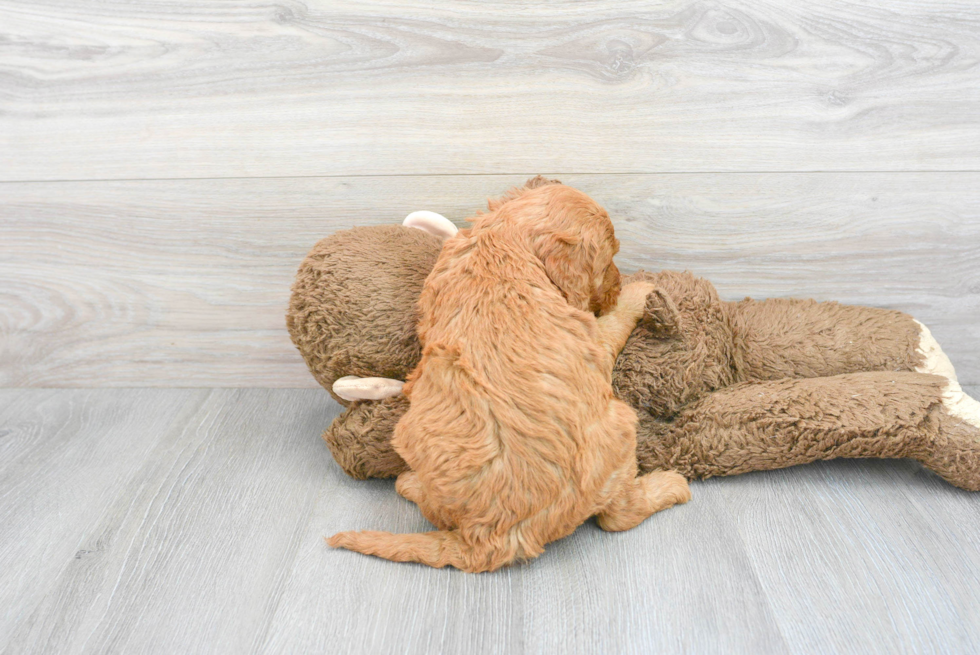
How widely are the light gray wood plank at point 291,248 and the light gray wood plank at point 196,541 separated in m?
0.20

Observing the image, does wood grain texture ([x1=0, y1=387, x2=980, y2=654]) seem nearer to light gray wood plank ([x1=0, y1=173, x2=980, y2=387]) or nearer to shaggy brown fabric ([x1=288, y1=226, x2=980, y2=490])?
shaggy brown fabric ([x1=288, y1=226, x2=980, y2=490])

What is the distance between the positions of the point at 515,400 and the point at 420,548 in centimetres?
26

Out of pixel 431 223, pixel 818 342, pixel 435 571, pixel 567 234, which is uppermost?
pixel 567 234

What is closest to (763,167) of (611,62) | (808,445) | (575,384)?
(611,62)

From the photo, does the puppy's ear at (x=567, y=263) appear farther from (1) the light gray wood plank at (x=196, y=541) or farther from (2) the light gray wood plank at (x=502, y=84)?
(1) the light gray wood plank at (x=196, y=541)

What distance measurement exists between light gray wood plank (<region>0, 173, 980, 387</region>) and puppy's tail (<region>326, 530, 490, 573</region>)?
58cm

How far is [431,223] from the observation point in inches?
48.4

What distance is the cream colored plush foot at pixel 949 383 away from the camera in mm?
1074

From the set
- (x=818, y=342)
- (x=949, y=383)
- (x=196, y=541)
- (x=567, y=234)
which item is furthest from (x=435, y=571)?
(x=949, y=383)

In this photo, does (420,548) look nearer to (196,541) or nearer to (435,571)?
(435,571)

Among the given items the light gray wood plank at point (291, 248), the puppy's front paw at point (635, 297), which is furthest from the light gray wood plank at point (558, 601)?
the light gray wood plank at point (291, 248)

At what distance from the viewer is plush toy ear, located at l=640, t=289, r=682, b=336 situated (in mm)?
1106

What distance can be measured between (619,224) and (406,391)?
0.55 m

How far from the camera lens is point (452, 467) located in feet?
2.97
